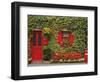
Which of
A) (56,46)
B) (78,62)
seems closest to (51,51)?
(56,46)

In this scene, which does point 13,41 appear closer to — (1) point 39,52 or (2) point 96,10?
(1) point 39,52

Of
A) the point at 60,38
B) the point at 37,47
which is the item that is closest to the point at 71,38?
the point at 60,38

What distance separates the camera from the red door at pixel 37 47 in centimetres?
121

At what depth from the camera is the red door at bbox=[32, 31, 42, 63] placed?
47.7 inches

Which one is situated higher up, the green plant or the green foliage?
the green foliage

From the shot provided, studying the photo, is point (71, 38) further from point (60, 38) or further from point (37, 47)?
point (37, 47)

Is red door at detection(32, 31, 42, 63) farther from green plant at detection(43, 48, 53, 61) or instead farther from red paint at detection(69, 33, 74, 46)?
red paint at detection(69, 33, 74, 46)

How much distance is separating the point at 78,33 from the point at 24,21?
254 millimetres

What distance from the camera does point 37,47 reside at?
3.99 ft

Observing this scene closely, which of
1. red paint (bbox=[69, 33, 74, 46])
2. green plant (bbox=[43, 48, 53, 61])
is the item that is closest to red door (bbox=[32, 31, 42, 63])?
green plant (bbox=[43, 48, 53, 61])

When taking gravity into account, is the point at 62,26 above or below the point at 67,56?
above

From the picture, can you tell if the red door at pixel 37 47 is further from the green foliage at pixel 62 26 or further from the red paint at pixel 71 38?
the red paint at pixel 71 38

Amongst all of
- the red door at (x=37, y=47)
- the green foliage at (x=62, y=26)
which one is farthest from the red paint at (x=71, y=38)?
the red door at (x=37, y=47)

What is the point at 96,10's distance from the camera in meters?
1.33
